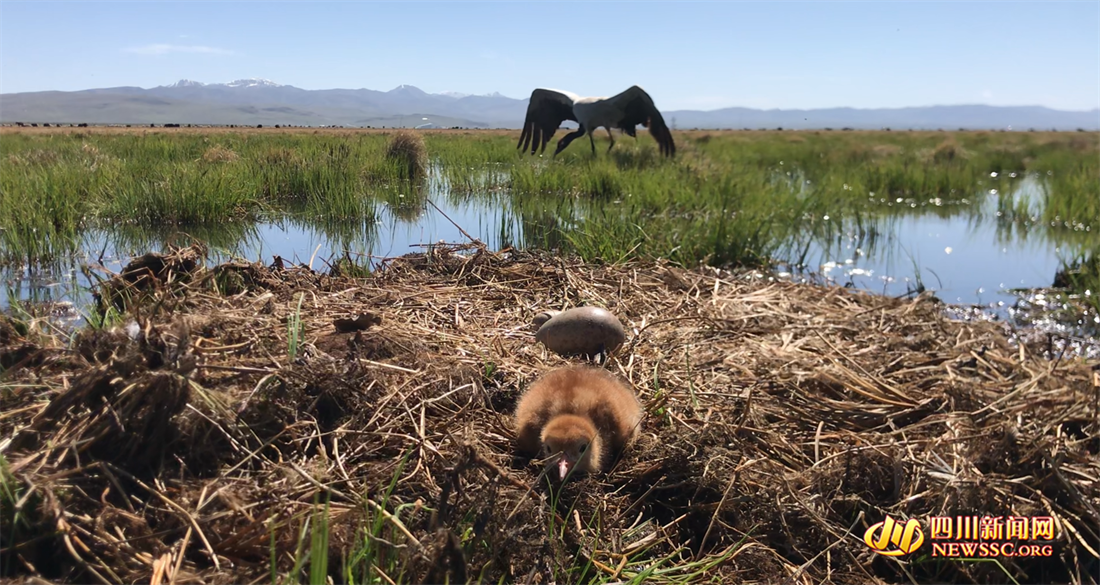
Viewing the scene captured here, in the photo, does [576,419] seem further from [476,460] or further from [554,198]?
[554,198]

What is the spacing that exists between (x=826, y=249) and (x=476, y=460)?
5.65 m

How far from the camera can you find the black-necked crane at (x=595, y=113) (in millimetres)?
10414

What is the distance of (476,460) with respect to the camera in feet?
6.29

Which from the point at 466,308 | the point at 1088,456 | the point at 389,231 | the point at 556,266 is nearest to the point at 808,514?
the point at 1088,456

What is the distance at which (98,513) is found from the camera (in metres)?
1.68

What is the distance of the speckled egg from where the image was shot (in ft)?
9.82

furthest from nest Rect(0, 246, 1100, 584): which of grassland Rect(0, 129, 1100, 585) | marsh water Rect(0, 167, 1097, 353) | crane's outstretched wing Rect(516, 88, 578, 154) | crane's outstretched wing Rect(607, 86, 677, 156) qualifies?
crane's outstretched wing Rect(516, 88, 578, 154)

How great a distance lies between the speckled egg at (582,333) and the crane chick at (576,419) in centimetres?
49

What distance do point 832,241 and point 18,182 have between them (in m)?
8.12

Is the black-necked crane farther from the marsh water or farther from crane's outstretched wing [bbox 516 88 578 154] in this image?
the marsh water

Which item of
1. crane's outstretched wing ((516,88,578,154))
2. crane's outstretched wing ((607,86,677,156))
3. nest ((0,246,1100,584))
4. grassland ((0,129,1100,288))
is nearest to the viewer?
nest ((0,246,1100,584))

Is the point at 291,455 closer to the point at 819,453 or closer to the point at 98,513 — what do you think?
the point at 98,513

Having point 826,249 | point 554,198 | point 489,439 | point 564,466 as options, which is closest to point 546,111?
point 554,198

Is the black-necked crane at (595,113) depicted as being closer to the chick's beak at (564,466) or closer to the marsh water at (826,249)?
the marsh water at (826,249)
